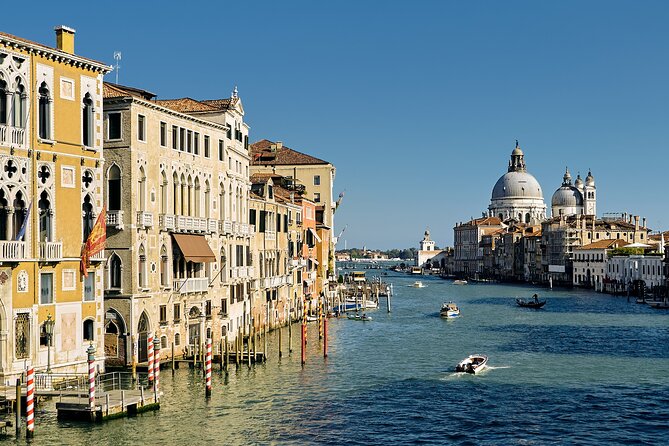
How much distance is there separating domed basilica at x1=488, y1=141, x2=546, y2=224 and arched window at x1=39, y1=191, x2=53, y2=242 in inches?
5762

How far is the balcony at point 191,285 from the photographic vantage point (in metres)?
27.9

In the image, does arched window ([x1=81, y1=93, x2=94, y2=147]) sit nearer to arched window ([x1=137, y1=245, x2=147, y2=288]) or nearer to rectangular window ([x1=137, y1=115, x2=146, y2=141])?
rectangular window ([x1=137, y1=115, x2=146, y2=141])

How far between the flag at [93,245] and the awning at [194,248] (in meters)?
5.04

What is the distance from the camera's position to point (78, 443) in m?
17.9

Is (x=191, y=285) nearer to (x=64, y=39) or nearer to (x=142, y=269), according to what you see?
(x=142, y=269)

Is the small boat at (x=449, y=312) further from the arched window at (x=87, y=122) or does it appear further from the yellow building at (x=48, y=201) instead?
the arched window at (x=87, y=122)

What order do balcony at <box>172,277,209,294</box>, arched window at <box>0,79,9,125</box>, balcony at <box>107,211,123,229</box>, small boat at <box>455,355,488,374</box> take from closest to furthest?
arched window at <box>0,79,9,125</box> < balcony at <box>107,211,123,229</box> < balcony at <box>172,277,209,294</box> < small boat at <box>455,355,488,374</box>

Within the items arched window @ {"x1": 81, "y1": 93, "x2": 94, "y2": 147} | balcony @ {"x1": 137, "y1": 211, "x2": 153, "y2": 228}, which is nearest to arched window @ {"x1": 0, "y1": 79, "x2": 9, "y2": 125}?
arched window @ {"x1": 81, "y1": 93, "x2": 94, "y2": 147}

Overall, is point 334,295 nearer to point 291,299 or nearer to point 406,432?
point 291,299

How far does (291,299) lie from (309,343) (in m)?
7.57

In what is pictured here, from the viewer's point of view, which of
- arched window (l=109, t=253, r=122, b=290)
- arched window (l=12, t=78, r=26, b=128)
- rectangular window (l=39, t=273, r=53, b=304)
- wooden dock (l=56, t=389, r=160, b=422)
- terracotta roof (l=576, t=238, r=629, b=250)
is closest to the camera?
wooden dock (l=56, t=389, r=160, b=422)

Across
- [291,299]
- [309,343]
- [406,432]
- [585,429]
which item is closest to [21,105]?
[406,432]

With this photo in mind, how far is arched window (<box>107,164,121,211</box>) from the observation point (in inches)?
1002

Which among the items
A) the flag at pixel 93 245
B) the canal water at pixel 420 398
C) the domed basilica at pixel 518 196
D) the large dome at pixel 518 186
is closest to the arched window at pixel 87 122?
the flag at pixel 93 245
